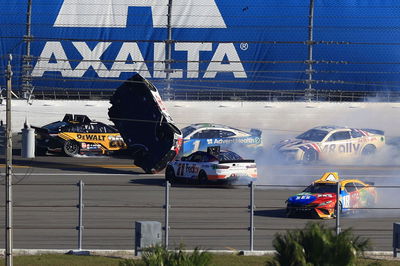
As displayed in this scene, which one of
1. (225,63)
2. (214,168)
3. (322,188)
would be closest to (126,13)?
(225,63)

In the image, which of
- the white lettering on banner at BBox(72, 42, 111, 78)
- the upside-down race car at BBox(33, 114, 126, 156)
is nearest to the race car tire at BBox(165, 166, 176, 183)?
the upside-down race car at BBox(33, 114, 126, 156)

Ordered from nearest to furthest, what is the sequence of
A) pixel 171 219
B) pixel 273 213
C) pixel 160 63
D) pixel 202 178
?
pixel 171 219 < pixel 273 213 < pixel 202 178 < pixel 160 63

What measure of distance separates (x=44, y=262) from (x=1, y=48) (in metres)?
23.8

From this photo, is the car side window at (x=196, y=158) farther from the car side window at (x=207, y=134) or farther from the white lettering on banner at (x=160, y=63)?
the white lettering on banner at (x=160, y=63)

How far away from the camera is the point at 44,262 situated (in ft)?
46.8

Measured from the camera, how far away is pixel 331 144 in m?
30.6

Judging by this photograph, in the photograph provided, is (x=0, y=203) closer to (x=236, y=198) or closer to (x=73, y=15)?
(x=236, y=198)

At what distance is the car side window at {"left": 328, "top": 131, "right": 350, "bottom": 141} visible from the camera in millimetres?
30823

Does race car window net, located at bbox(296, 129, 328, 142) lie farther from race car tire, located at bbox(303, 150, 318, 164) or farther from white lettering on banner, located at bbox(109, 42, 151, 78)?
white lettering on banner, located at bbox(109, 42, 151, 78)

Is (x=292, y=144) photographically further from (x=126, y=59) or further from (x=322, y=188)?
(x=322, y=188)

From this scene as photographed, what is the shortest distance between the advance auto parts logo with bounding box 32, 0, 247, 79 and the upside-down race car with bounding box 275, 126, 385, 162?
6.18m

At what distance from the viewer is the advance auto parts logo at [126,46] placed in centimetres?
3572

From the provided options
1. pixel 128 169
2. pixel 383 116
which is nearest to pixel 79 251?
pixel 128 169

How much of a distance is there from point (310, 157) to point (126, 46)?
33.0 feet
